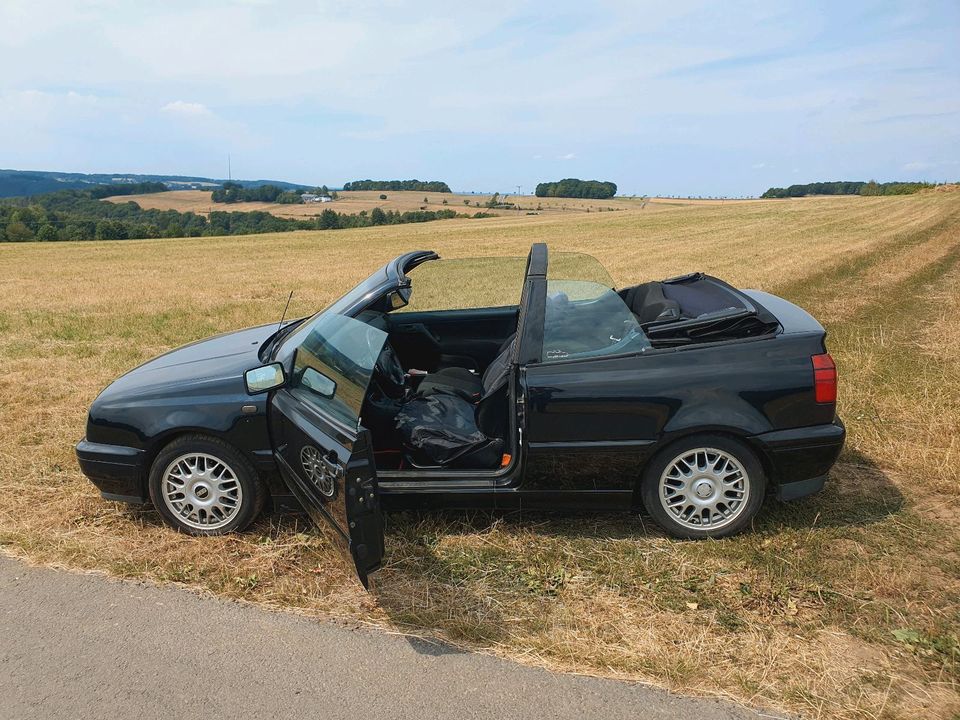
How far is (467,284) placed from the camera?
205 inches

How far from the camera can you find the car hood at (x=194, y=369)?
389 centimetres

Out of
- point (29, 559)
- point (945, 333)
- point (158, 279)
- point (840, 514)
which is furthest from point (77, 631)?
point (158, 279)

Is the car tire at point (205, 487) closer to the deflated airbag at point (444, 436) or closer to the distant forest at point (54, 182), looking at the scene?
the deflated airbag at point (444, 436)

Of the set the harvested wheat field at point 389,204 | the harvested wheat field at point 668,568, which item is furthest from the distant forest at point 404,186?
the harvested wheat field at point 668,568

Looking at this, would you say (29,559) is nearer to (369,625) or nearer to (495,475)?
(369,625)

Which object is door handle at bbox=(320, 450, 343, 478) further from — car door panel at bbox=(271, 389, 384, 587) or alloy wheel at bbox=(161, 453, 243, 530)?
alloy wheel at bbox=(161, 453, 243, 530)

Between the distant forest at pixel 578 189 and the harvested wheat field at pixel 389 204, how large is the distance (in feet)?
8.10

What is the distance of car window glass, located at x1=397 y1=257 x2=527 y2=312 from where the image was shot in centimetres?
494

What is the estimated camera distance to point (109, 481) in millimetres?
3898

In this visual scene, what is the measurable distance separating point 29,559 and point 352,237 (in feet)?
116

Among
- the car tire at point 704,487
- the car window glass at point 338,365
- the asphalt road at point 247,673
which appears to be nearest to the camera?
the asphalt road at point 247,673

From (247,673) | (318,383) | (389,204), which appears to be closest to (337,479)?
(318,383)

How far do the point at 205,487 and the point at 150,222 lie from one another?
5463 centimetres

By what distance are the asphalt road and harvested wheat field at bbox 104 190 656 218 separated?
53790 millimetres
